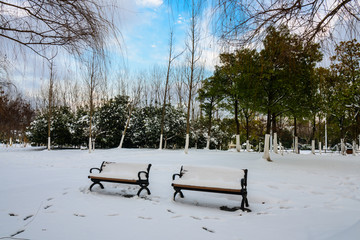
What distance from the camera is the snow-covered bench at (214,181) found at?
4.55 m

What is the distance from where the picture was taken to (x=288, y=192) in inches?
248

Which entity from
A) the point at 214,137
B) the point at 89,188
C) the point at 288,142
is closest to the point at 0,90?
the point at 89,188

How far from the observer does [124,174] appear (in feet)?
19.0

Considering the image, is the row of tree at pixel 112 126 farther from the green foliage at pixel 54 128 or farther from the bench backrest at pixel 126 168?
the bench backrest at pixel 126 168

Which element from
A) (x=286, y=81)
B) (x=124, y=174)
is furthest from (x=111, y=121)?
(x=124, y=174)

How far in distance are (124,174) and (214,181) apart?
7.76 feet

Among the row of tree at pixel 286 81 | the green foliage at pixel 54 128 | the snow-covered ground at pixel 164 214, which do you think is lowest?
the snow-covered ground at pixel 164 214

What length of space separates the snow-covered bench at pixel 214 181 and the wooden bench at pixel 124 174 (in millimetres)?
872

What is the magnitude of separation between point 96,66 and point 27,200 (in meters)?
3.89

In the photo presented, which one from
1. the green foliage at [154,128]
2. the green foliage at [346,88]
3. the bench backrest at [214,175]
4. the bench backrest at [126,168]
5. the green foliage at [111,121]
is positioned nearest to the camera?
the bench backrest at [214,175]

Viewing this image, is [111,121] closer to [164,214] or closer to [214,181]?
[214,181]

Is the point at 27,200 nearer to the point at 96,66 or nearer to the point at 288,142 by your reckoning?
the point at 96,66

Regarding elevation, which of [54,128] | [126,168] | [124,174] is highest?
[54,128]

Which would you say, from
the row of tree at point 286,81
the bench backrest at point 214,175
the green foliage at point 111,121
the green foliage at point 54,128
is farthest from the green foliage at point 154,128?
the bench backrest at point 214,175
